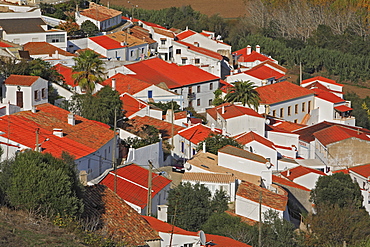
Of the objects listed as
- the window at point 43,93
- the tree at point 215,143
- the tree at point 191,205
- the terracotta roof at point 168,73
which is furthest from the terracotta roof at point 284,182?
the terracotta roof at point 168,73

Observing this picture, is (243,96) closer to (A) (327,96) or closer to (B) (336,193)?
(A) (327,96)

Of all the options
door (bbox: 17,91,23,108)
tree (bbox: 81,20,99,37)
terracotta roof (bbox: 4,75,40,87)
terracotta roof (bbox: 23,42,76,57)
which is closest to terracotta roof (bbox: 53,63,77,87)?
terracotta roof (bbox: 23,42,76,57)

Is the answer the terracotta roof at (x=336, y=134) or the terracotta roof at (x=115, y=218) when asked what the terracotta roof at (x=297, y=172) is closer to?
the terracotta roof at (x=336, y=134)

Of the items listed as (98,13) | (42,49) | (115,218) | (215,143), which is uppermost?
(115,218)

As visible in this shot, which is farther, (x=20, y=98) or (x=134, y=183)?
(x=20, y=98)

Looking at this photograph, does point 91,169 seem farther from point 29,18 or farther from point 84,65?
point 29,18

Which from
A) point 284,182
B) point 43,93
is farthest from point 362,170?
point 43,93

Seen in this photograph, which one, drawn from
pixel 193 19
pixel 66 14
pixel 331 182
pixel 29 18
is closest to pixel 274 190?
pixel 331 182
